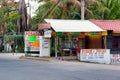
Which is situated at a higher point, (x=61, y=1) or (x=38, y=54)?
(x=61, y=1)

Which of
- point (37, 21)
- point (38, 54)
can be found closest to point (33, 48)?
point (38, 54)

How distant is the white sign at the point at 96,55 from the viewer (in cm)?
3045

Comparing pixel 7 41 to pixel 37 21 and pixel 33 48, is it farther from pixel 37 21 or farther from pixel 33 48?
pixel 33 48

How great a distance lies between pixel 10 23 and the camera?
6103 cm

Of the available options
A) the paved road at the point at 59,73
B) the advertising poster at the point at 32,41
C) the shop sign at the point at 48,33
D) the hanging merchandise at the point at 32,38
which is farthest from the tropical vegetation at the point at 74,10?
the paved road at the point at 59,73

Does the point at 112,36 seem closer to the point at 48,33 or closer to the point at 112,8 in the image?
the point at 48,33

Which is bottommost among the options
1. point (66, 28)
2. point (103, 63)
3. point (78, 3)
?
point (103, 63)

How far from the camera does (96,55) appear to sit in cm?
3145

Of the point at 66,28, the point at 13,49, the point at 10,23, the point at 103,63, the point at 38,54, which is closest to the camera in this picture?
the point at 103,63

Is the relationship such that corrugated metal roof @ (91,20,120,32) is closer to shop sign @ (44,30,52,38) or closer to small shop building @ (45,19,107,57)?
small shop building @ (45,19,107,57)

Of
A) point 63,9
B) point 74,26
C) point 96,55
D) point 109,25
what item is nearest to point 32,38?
point 74,26

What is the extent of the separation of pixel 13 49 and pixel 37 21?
650cm

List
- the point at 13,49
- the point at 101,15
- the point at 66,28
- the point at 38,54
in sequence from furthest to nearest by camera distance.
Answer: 1. the point at 13,49
2. the point at 101,15
3. the point at 38,54
4. the point at 66,28

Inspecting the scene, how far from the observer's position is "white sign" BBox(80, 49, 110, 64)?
30453 mm
